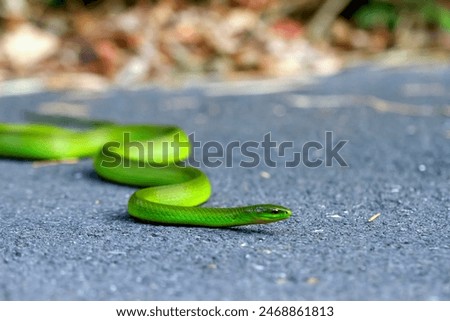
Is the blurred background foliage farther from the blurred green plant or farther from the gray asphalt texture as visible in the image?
the gray asphalt texture

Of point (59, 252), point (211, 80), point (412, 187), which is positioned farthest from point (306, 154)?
Result: point (211, 80)

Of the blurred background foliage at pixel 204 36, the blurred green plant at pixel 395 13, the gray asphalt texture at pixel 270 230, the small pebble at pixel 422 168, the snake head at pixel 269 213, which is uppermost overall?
the blurred green plant at pixel 395 13

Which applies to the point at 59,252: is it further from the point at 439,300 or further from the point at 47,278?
the point at 439,300

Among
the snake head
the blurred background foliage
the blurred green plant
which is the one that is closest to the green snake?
the snake head

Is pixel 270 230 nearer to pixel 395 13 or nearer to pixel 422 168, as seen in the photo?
pixel 422 168

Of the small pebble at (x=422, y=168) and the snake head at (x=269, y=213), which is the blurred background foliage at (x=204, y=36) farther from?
the snake head at (x=269, y=213)

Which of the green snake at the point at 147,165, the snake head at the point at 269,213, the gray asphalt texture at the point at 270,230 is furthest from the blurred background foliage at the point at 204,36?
the snake head at the point at 269,213
